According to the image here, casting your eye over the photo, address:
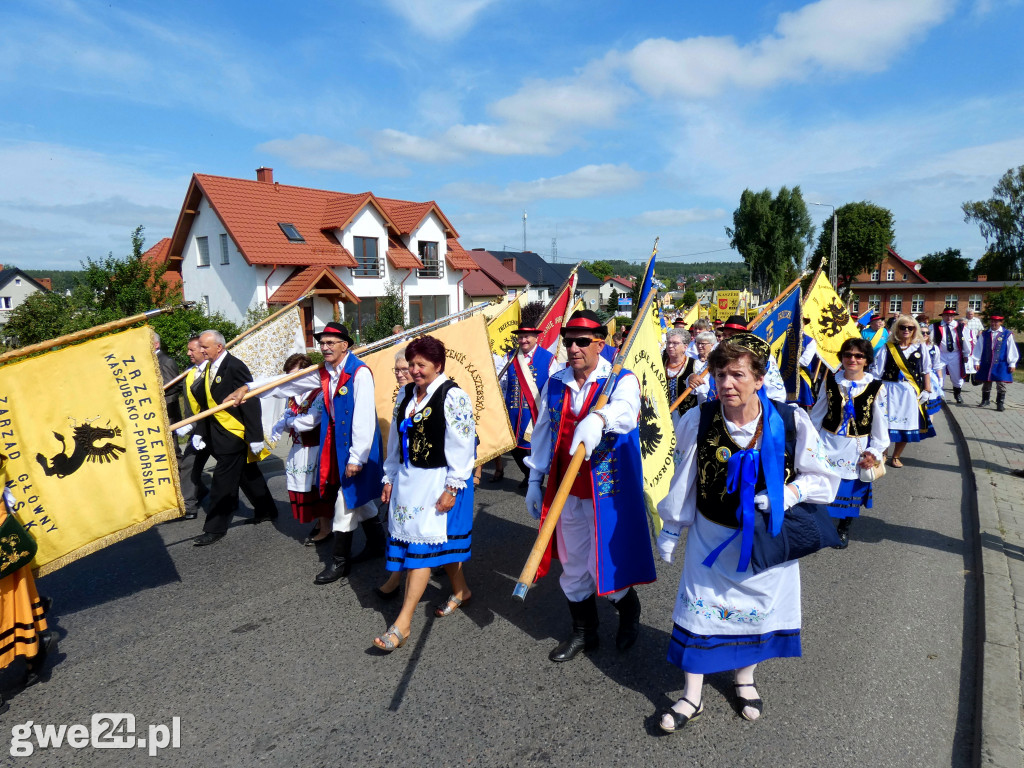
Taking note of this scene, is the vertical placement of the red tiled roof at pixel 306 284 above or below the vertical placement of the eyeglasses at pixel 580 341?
above

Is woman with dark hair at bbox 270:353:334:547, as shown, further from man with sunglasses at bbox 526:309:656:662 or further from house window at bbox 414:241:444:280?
house window at bbox 414:241:444:280

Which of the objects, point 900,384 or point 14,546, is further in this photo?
point 900,384

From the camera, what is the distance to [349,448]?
4605 millimetres

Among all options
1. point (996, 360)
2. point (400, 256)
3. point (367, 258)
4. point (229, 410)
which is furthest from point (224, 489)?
point (400, 256)

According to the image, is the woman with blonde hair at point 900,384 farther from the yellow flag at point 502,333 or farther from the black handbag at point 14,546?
the black handbag at point 14,546

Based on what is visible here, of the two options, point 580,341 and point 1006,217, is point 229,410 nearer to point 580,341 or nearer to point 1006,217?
point 580,341

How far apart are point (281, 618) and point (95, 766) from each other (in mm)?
1391

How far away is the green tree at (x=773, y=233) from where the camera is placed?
5456 cm

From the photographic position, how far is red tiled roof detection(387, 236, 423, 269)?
30.7m

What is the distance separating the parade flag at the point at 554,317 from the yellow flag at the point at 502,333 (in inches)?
14.4

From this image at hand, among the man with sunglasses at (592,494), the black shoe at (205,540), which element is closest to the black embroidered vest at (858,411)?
the man with sunglasses at (592,494)

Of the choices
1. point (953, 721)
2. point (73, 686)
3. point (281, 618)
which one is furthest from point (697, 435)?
point (73, 686)

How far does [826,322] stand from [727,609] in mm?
5004

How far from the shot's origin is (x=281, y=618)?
4.24 meters
